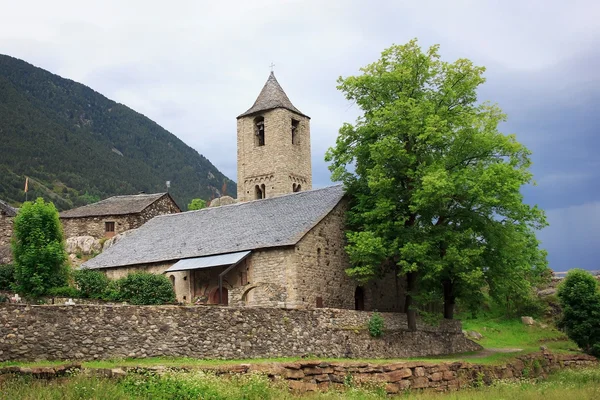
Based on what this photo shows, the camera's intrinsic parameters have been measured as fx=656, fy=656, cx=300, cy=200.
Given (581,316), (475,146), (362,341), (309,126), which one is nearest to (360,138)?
(475,146)

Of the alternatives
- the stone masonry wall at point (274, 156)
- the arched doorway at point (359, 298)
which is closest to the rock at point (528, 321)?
the arched doorway at point (359, 298)

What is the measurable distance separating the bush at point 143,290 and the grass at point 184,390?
15386mm

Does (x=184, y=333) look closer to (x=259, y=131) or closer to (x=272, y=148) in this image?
(x=272, y=148)

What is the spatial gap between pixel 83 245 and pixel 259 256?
24.7m

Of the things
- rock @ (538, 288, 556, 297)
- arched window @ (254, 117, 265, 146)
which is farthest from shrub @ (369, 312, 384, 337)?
arched window @ (254, 117, 265, 146)

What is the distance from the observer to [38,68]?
14012cm

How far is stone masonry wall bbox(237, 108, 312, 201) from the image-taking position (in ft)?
158

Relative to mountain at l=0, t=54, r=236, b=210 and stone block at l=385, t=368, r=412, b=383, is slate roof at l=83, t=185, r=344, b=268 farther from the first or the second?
mountain at l=0, t=54, r=236, b=210

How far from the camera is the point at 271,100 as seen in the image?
4962 centimetres

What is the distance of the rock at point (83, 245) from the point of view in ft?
173

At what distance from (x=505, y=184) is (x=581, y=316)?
8187mm

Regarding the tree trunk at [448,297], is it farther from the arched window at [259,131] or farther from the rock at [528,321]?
the arched window at [259,131]

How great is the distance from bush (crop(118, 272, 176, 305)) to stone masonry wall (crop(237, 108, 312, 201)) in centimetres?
1757

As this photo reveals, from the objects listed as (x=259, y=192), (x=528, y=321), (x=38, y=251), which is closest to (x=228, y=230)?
(x=38, y=251)
